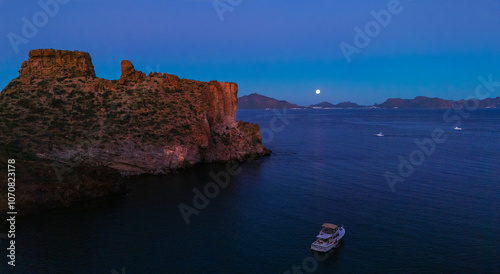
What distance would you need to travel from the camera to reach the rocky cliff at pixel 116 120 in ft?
194

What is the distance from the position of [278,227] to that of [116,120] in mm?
44382

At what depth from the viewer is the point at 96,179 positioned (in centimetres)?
5103

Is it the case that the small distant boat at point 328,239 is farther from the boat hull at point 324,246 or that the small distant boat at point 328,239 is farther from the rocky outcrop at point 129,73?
the rocky outcrop at point 129,73

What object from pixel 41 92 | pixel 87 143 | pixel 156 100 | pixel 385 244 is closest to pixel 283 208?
pixel 385 244

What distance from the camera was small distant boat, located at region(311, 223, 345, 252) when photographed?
33219mm

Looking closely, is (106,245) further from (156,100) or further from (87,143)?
(156,100)

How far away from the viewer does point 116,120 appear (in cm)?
7006

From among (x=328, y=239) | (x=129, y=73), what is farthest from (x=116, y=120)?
(x=328, y=239)

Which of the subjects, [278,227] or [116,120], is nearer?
[278,227]

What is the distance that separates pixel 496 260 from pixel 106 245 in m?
36.2

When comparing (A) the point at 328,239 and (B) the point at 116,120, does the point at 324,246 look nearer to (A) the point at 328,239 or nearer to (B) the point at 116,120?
(A) the point at 328,239

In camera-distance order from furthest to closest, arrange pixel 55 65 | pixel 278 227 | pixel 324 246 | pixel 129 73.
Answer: pixel 129 73 < pixel 55 65 < pixel 278 227 < pixel 324 246

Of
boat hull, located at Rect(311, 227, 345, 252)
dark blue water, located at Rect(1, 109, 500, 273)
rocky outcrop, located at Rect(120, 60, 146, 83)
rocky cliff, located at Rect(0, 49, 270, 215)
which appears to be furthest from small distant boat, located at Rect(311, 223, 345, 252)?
rocky outcrop, located at Rect(120, 60, 146, 83)

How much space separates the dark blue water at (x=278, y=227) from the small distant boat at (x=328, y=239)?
2.90 feet
